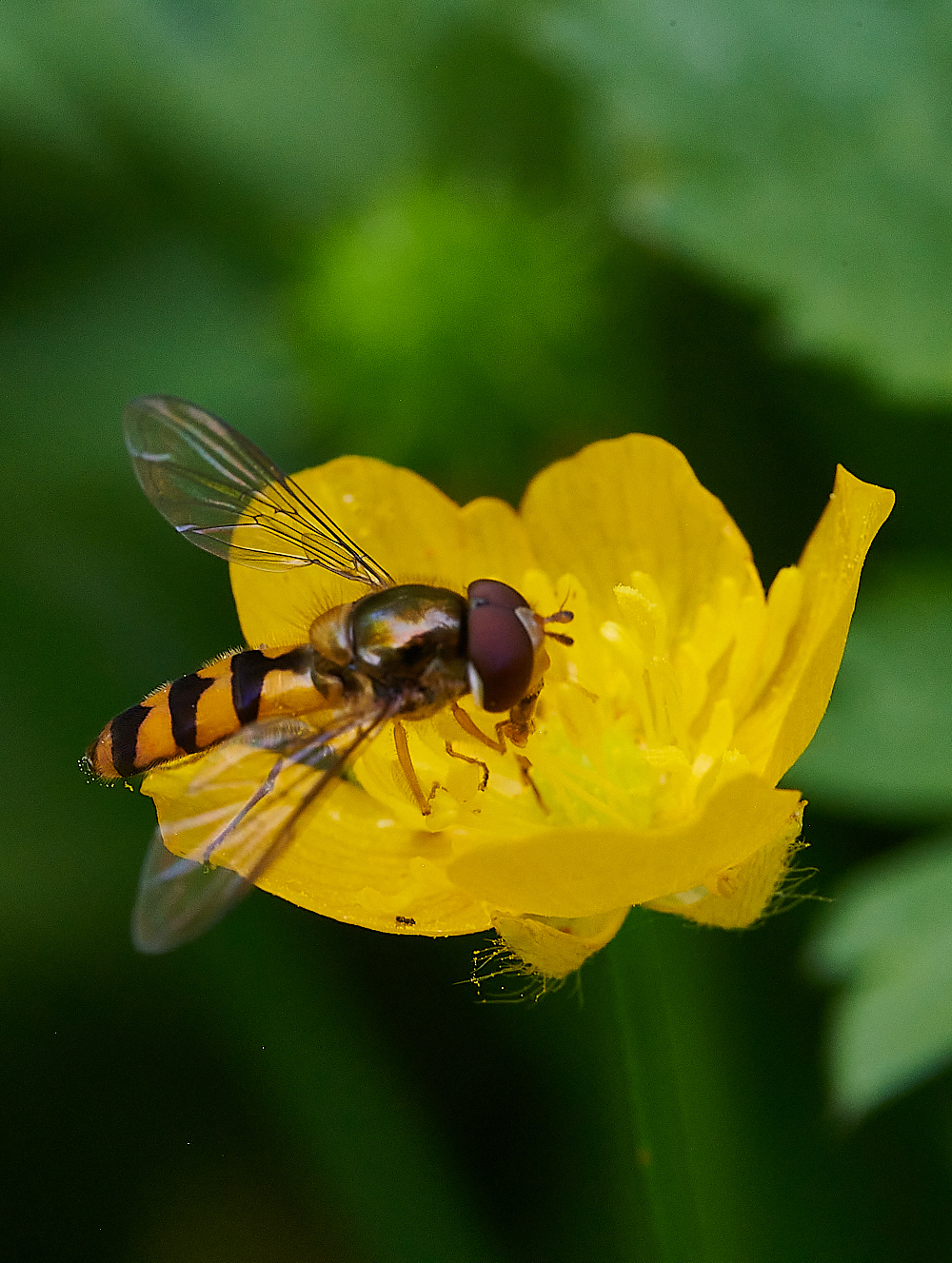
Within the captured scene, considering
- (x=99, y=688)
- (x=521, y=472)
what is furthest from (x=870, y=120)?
(x=99, y=688)

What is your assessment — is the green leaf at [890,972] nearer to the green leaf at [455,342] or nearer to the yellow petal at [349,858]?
the yellow petal at [349,858]

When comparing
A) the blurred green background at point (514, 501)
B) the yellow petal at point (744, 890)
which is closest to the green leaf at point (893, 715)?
the blurred green background at point (514, 501)

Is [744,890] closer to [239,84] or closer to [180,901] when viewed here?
[180,901]

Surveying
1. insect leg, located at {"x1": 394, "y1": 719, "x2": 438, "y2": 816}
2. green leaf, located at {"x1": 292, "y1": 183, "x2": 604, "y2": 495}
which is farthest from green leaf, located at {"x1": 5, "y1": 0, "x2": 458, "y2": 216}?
insect leg, located at {"x1": 394, "y1": 719, "x2": 438, "y2": 816}

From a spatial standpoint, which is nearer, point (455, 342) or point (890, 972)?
point (890, 972)

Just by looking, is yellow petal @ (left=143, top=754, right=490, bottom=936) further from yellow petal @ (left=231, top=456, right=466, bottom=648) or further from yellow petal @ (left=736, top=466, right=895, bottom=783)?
yellow petal @ (left=736, top=466, right=895, bottom=783)

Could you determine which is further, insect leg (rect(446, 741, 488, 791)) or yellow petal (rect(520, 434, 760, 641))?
yellow petal (rect(520, 434, 760, 641))

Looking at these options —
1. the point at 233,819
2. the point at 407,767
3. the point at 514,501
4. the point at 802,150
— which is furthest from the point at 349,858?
the point at 802,150
